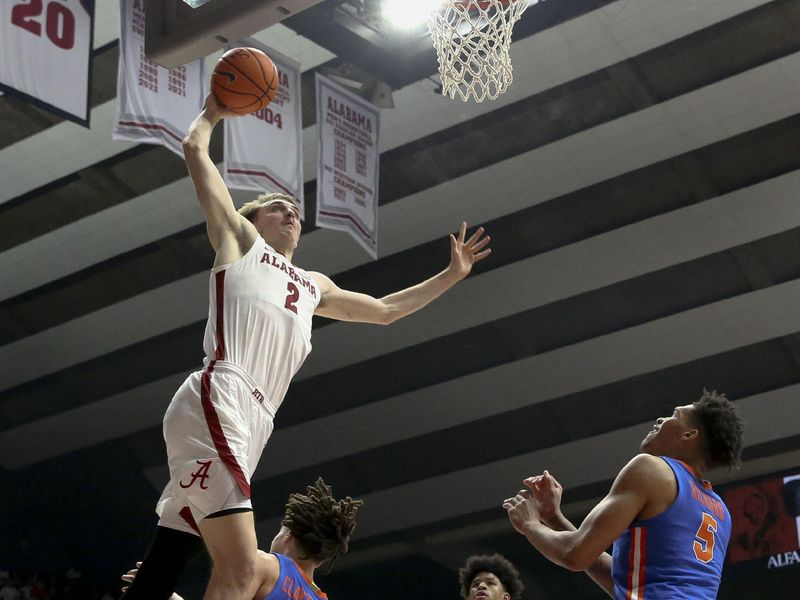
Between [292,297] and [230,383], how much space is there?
0.46m

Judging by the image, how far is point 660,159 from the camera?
14.9m

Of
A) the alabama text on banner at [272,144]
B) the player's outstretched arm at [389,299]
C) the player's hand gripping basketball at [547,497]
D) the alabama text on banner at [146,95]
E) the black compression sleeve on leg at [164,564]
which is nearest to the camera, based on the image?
the black compression sleeve on leg at [164,564]

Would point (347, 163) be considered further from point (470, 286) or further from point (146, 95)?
point (470, 286)

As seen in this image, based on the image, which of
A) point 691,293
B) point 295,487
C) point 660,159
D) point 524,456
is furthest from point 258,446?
point 295,487

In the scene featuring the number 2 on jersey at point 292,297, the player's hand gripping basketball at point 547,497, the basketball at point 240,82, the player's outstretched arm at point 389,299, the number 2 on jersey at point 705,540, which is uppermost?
the basketball at point 240,82

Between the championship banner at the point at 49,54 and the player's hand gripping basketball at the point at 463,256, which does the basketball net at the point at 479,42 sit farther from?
the player's hand gripping basketball at the point at 463,256

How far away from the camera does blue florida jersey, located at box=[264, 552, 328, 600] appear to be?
461 cm

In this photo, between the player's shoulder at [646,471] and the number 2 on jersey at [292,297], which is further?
the number 2 on jersey at [292,297]

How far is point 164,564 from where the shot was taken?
3.91 m

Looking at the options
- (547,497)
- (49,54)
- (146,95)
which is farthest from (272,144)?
(547,497)

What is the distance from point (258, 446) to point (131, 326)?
15.0 meters

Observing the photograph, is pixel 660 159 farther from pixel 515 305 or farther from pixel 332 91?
pixel 332 91

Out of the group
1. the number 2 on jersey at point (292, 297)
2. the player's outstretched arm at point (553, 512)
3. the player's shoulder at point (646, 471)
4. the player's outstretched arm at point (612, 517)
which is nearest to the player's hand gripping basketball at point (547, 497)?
the player's outstretched arm at point (553, 512)

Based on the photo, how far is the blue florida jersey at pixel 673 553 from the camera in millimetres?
3947
